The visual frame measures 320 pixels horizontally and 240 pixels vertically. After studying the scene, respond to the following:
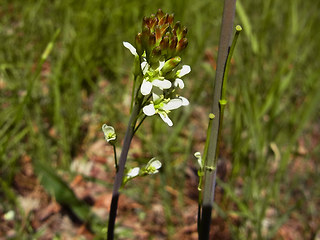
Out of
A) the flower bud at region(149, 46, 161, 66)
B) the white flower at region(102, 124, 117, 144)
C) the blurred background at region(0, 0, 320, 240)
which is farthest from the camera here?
the blurred background at region(0, 0, 320, 240)

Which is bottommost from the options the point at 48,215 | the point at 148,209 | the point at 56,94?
the point at 48,215

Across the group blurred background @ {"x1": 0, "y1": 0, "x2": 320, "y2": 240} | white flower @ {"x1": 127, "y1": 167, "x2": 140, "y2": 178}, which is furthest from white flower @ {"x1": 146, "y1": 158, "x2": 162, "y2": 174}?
blurred background @ {"x1": 0, "y1": 0, "x2": 320, "y2": 240}

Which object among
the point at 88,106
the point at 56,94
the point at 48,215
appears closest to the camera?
the point at 48,215

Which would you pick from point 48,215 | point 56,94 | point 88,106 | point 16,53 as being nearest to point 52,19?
point 16,53

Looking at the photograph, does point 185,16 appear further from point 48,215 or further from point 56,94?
point 48,215

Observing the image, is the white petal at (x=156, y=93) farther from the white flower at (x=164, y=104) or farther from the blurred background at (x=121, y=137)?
the blurred background at (x=121, y=137)

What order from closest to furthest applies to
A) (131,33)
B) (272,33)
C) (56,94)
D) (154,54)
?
(154,54) → (56,94) → (131,33) → (272,33)

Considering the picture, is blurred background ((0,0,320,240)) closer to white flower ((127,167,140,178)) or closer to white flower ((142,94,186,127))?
white flower ((127,167,140,178))
